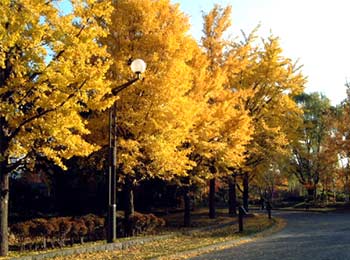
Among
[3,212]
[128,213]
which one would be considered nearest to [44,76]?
[3,212]

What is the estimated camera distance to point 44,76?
10.2 m

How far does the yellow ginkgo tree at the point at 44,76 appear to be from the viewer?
10.2m

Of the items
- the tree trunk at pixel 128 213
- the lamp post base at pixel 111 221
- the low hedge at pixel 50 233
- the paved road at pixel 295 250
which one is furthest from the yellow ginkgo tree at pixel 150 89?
the paved road at pixel 295 250

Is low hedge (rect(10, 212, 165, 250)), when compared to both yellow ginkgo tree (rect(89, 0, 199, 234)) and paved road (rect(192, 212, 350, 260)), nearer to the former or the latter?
yellow ginkgo tree (rect(89, 0, 199, 234))

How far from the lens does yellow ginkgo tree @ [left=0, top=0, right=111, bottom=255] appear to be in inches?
403

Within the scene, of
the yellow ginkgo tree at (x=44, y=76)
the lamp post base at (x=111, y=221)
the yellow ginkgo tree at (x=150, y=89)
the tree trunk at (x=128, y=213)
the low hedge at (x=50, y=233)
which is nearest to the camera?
the yellow ginkgo tree at (x=44, y=76)

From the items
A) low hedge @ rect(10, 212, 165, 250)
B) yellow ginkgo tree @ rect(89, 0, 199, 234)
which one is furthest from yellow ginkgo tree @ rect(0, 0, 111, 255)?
yellow ginkgo tree @ rect(89, 0, 199, 234)

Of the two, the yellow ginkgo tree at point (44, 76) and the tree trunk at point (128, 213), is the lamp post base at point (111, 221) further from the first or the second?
the tree trunk at point (128, 213)

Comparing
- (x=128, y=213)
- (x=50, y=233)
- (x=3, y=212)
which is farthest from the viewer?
(x=128, y=213)

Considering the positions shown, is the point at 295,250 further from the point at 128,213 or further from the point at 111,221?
the point at 128,213

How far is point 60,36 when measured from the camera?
1034cm

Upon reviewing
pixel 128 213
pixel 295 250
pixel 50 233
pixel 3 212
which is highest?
pixel 3 212

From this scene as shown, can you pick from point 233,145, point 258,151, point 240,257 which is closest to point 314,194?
point 258,151

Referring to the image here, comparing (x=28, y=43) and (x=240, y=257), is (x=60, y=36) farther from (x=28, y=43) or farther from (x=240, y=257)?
(x=240, y=257)
